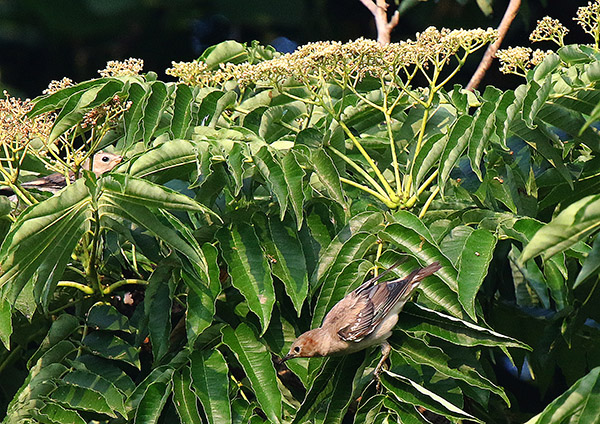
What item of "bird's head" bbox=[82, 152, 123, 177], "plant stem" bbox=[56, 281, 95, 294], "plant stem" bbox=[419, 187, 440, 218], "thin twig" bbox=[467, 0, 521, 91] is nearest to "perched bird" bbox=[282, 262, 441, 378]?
"plant stem" bbox=[419, 187, 440, 218]

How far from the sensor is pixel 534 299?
3709 millimetres

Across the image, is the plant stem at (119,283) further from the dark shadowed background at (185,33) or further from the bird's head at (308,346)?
the dark shadowed background at (185,33)

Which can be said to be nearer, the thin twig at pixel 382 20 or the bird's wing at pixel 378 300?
the bird's wing at pixel 378 300

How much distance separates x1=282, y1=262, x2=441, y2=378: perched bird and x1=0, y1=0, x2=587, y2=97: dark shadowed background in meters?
2.50

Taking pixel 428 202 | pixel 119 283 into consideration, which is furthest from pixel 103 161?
pixel 428 202

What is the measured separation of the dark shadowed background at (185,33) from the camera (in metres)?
5.11

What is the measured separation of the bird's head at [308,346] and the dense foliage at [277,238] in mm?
54

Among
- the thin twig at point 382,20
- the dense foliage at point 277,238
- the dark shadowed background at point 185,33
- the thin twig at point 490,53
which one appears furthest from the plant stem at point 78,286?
the thin twig at point 382,20

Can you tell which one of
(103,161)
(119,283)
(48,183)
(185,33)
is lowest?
(119,283)

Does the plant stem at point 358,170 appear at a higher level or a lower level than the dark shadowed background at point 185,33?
lower

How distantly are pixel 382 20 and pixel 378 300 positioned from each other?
341 centimetres

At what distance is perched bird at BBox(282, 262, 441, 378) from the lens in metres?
2.40

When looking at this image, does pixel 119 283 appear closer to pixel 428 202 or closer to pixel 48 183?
pixel 48 183

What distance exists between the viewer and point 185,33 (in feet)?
18.7
